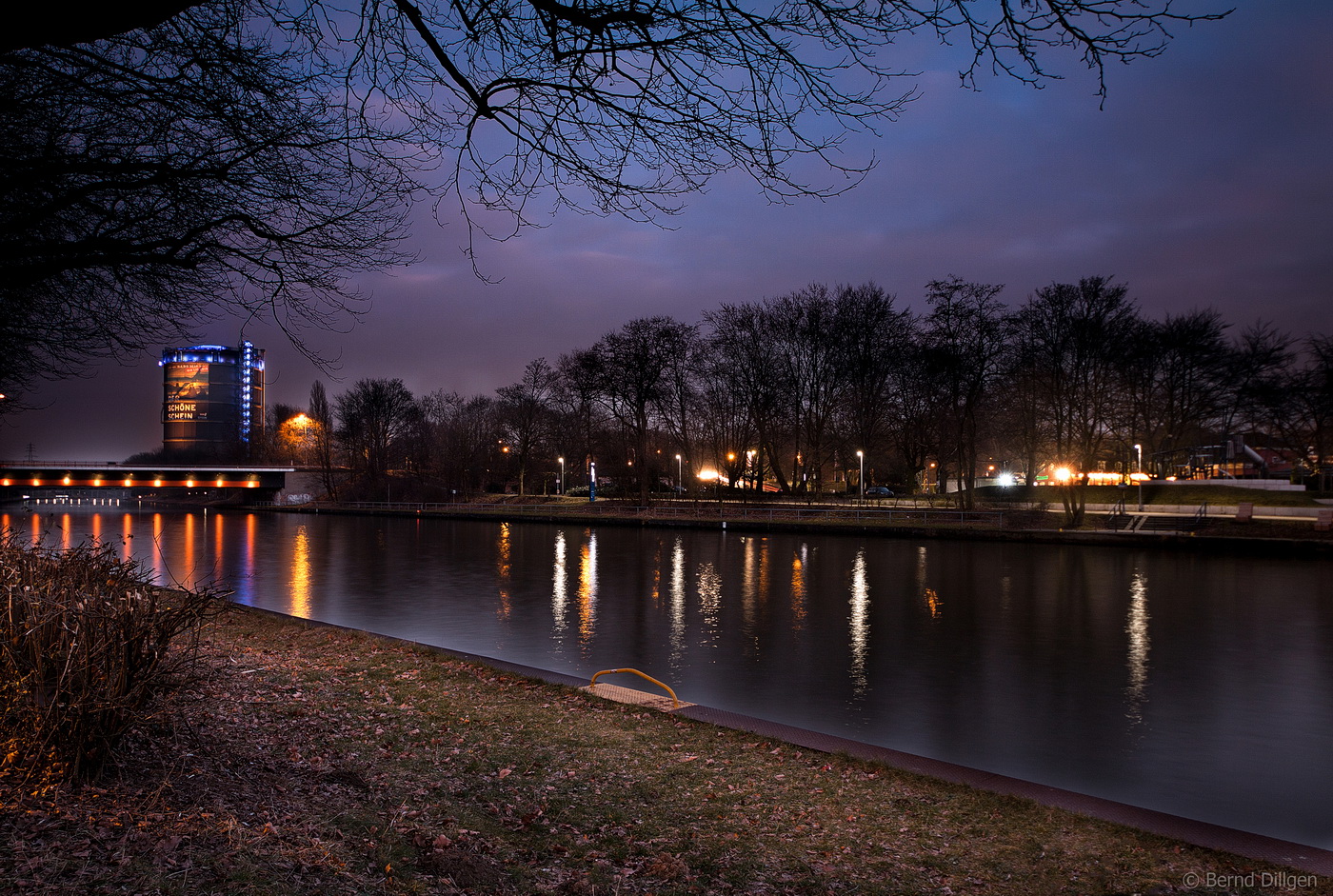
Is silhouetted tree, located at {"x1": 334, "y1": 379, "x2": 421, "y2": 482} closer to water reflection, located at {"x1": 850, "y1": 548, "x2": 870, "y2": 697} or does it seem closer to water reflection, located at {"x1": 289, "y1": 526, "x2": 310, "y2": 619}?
water reflection, located at {"x1": 289, "y1": 526, "x2": 310, "y2": 619}

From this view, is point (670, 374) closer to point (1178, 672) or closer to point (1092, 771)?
point (1178, 672)

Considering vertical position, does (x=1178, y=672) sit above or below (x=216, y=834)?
below

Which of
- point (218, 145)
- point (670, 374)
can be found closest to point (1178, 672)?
point (218, 145)

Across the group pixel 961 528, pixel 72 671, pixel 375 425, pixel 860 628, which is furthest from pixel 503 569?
pixel 375 425

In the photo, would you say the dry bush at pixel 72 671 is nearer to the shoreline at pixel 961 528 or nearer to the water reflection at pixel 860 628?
the water reflection at pixel 860 628

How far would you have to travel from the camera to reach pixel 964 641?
13609 mm

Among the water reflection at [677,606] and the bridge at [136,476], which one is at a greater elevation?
the bridge at [136,476]

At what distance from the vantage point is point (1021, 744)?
8.12 meters

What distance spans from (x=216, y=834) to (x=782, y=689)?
7443mm

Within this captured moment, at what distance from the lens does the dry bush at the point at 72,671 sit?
4090 mm

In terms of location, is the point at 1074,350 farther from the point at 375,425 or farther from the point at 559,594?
the point at 375,425

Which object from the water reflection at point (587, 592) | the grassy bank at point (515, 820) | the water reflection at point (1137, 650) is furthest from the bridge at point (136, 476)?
the grassy bank at point (515, 820)

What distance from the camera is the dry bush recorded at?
161 inches

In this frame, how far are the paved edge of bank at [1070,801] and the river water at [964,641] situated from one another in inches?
60.3
